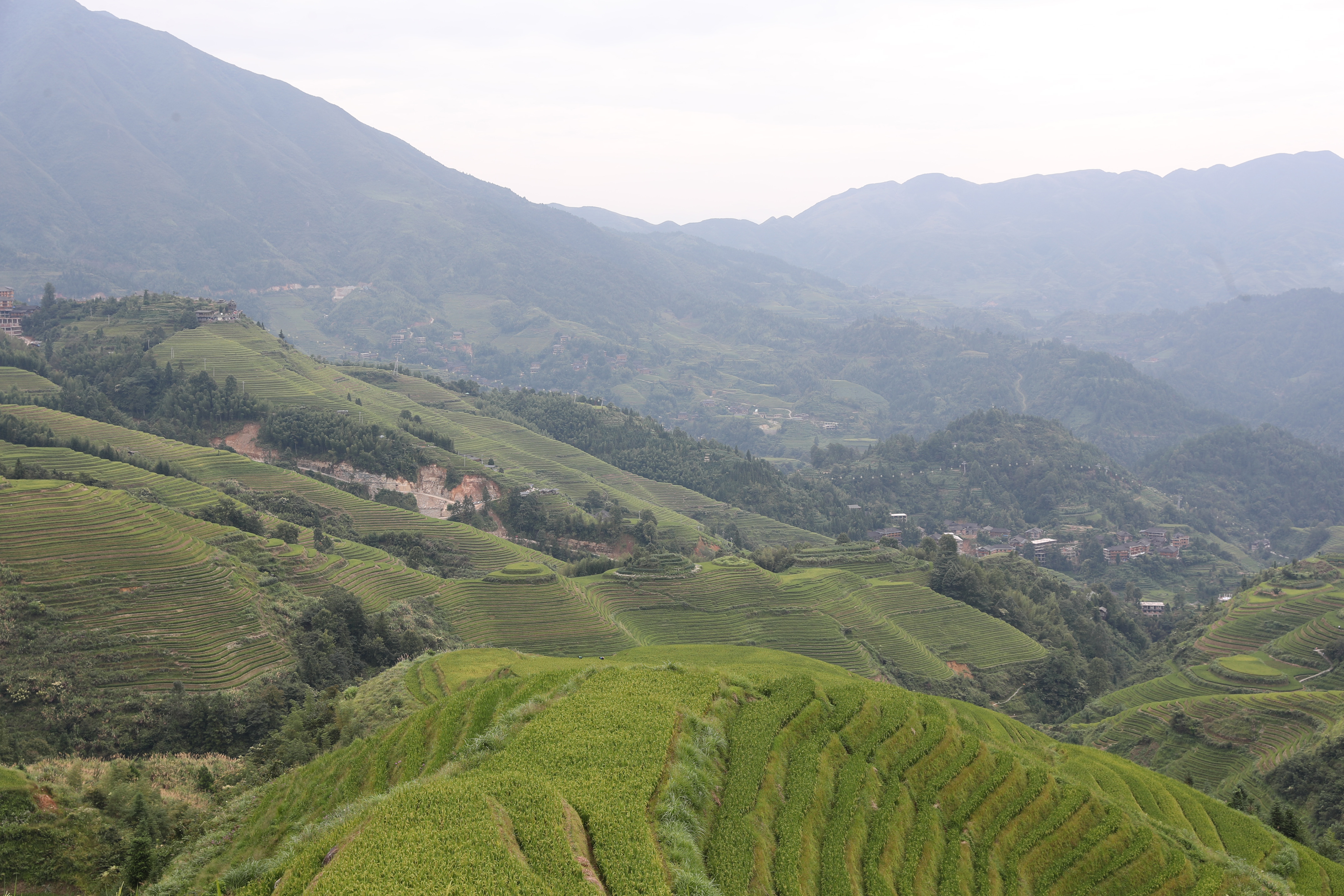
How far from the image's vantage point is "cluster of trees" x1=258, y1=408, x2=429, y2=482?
7838 centimetres

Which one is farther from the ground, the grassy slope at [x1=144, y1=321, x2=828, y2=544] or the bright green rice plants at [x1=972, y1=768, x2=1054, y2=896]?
the bright green rice plants at [x1=972, y1=768, x2=1054, y2=896]

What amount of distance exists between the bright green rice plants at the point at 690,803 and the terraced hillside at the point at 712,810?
0.05 metres

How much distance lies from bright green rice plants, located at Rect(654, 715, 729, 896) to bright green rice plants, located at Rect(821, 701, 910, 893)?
244 centimetres

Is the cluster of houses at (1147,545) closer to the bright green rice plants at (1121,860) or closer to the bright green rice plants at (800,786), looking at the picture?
the bright green rice plants at (800,786)

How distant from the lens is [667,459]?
117 metres

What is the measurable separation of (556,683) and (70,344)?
87.8 meters

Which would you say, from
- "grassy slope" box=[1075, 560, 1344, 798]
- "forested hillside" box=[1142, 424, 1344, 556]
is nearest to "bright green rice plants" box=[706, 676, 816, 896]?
"grassy slope" box=[1075, 560, 1344, 798]

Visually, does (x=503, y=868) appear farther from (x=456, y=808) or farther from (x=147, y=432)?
(x=147, y=432)

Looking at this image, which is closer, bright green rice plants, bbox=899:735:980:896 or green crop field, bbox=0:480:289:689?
bright green rice plants, bbox=899:735:980:896

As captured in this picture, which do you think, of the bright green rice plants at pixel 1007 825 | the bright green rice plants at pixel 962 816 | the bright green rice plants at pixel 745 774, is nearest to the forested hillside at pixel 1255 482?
the bright green rice plants at pixel 1007 825

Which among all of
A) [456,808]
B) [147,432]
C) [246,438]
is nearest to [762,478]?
[246,438]

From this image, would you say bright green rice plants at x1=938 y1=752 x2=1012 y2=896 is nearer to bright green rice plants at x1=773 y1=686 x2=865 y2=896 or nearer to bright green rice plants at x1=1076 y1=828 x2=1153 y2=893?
bright green rice plants at x1=1076 y1=828 x2=1153 y2=893

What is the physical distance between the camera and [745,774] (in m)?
18.0

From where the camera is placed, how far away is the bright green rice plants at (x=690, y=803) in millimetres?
13727
